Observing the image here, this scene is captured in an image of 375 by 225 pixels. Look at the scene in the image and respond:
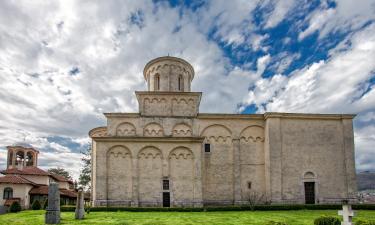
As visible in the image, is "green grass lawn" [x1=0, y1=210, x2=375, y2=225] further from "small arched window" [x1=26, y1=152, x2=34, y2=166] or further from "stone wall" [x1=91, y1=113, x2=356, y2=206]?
"small arched window" [x1=26, y1=152, x2=34, y2=166]

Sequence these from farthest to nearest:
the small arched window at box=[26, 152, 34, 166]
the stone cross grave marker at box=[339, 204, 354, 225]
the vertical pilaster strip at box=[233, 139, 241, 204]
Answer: the small arched window at box=[26, 152, 34, 166]
the vertical pilaster strip at box=[233, 139, 241, 204]
the stone cross grave marker at box=[339, 204, 354, 225]

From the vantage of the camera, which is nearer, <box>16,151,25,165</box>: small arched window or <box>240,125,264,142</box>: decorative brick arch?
<box>240,125,264,142</box>: decorative brick arch

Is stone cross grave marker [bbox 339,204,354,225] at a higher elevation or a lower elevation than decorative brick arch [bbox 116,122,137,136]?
lower

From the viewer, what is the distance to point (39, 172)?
36.3 meters

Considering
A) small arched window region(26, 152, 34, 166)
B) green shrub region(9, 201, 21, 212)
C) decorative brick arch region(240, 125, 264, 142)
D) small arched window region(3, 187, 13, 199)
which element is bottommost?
green shrub region(9, 201, 21, 212)

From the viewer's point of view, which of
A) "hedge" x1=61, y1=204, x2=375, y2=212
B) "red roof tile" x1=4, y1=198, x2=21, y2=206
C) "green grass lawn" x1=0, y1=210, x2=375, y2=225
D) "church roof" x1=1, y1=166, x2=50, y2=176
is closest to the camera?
"green grass lawn" x1=0, y1=210, x2=375, y2=225

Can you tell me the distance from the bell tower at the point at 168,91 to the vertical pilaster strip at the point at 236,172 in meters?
4.62

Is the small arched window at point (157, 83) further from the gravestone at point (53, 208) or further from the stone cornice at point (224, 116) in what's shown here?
the gravestone at point (53, 208)

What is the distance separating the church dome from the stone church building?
6.33ft

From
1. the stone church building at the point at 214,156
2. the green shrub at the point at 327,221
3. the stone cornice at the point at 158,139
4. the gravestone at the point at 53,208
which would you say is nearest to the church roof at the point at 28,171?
the stone church building at the point at 214,156

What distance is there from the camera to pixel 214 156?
2762 cm

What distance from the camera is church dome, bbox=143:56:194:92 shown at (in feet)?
97.9

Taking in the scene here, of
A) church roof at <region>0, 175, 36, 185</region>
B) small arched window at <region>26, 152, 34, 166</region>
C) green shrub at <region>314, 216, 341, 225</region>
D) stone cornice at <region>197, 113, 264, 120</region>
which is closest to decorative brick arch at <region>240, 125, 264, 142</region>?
stone cornice at <region>197, 113, 264, 120</region>

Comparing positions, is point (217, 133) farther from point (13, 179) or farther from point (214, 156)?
point (13, 179)
